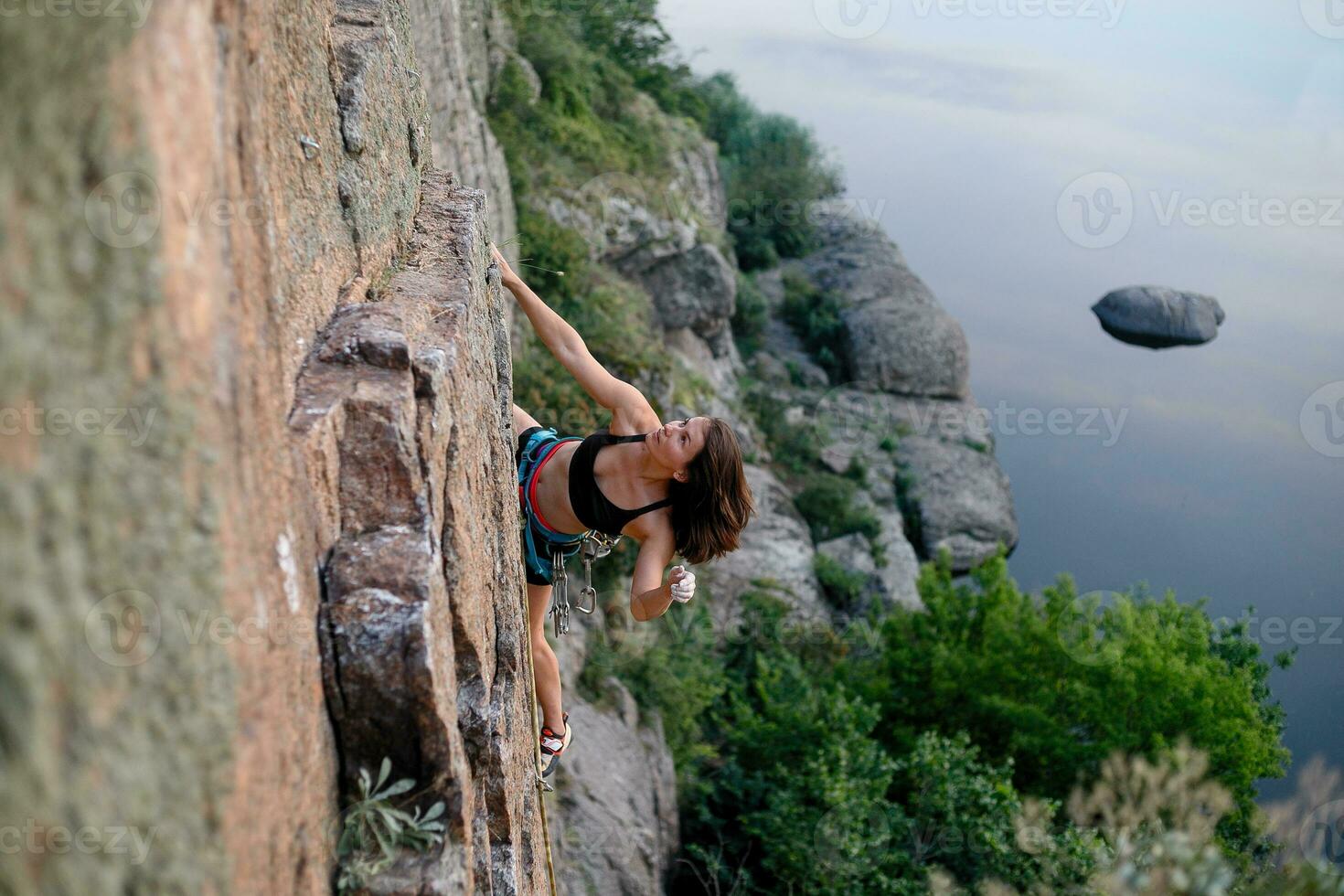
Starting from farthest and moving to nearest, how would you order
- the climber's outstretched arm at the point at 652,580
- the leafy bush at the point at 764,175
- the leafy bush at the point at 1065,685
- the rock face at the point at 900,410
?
the leafy bush at the point at 764,175 → the rock face at the point at 900,410 → the leafy bush at the point at 1065,685 → the climber's outstretched arm at the point at 652,580

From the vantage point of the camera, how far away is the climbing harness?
4859mm

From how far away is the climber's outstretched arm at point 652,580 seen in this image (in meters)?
4.23

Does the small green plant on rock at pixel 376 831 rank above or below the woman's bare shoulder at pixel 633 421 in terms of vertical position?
below

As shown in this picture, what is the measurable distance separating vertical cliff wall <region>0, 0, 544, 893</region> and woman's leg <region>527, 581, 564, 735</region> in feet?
6.10

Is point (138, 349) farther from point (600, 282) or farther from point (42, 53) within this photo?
point (600, 282)

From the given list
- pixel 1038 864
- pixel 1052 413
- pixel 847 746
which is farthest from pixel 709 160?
pixel 1038 864

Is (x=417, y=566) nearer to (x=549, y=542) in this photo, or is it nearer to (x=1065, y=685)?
(x=549, y=542)

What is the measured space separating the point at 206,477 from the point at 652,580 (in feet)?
9.27

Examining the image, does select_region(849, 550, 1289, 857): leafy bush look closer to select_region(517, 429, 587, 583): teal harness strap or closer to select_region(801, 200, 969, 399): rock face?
select_region(517, 429, 587, 583): teal harness strap

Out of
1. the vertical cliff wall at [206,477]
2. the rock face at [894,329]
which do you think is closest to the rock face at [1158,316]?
the rock face at [894,329]

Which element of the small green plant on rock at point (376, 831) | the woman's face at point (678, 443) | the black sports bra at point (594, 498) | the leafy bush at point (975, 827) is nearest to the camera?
the small green plant on rock at point (376, 831)

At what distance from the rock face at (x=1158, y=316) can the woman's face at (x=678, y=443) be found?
3424 centimetres

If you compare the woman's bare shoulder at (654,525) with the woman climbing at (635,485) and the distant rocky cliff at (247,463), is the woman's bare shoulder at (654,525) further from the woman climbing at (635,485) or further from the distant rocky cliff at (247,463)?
the distant rocky cliff at (247,463)

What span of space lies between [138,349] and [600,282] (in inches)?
623
